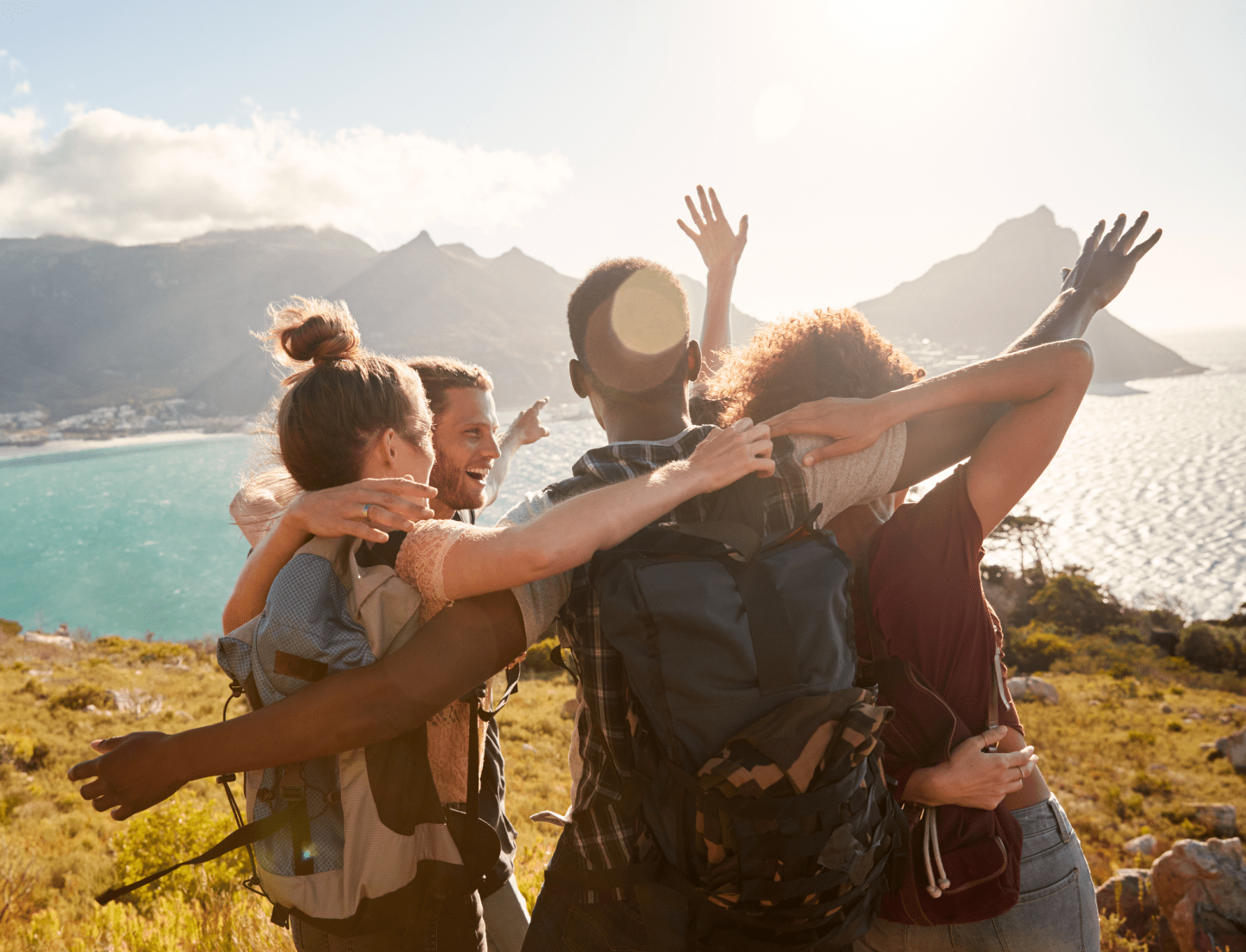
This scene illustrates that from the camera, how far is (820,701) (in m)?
1.17

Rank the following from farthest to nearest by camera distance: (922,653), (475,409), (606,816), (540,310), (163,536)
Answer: (540,310)
(163,536)
(475,409)
(922,653)
(606,816)

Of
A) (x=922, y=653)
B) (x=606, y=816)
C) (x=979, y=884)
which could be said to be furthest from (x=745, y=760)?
(x=979, y=884)

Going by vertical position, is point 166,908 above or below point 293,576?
below

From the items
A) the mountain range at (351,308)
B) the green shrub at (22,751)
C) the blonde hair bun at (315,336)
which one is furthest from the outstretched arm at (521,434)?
the mountain range at (351,308)

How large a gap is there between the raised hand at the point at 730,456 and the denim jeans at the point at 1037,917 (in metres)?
1.01

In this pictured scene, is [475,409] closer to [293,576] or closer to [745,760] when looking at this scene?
[293,576]

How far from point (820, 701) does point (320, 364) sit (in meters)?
1.45

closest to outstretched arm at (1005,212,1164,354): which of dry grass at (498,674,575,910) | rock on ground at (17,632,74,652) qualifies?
dry grass at (498,674,575,910)

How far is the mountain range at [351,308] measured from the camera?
459 feet

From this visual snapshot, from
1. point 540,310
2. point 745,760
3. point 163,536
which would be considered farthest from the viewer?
point 540,310

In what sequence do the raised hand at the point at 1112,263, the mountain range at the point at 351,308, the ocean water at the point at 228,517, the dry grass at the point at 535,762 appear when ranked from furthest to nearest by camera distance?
1. the mountain range at the point at 351,308
2. the ocean water at the point at 228,517
3. the dry grass at the point at 535,762
4. the raised hand at the point at 1112,263

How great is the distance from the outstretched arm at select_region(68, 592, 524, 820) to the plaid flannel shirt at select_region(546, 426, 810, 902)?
16cm

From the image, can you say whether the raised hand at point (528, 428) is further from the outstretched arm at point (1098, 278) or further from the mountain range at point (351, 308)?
the mountain range at point (351, 308)

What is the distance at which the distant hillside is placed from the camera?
147 meters
